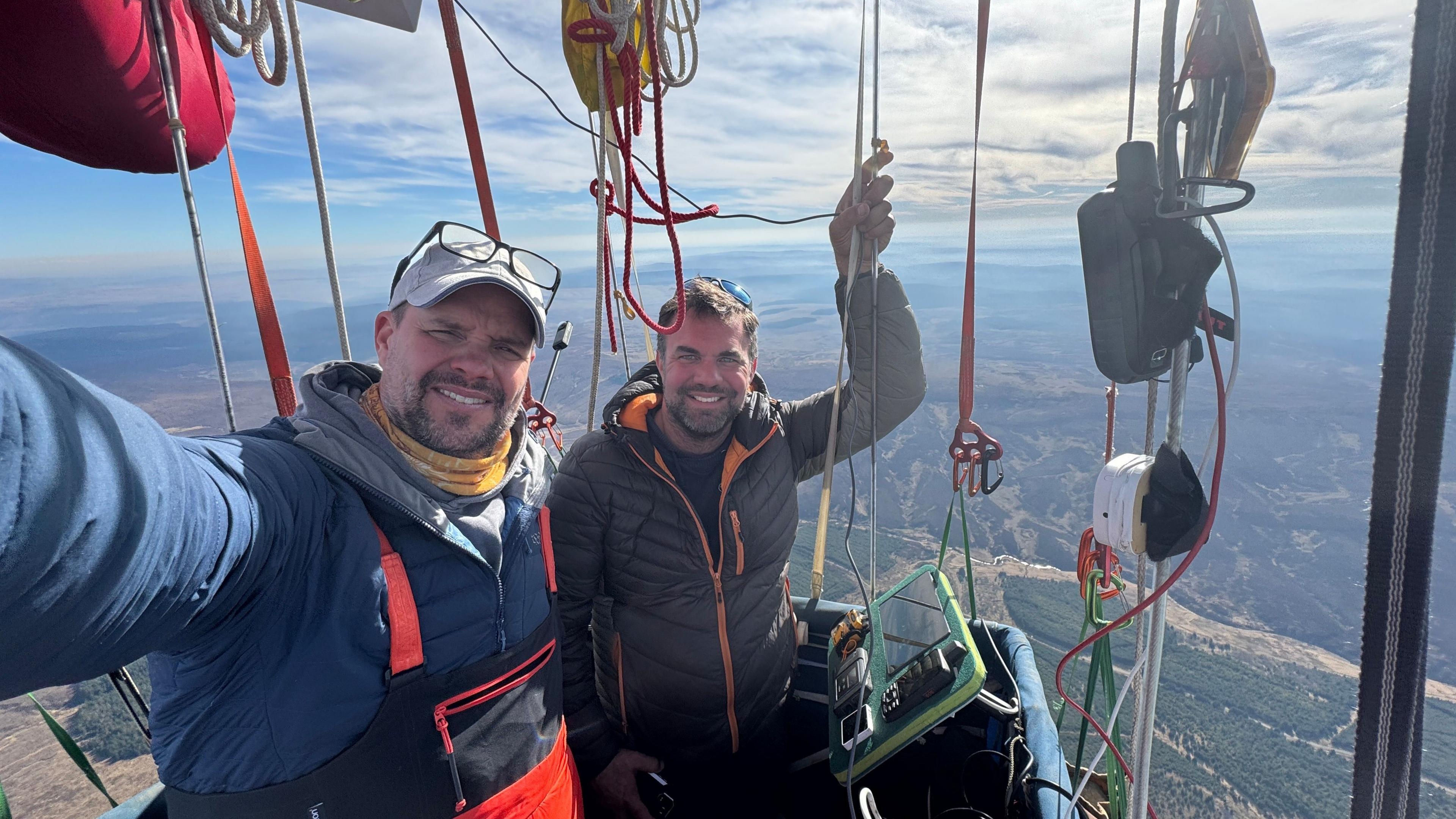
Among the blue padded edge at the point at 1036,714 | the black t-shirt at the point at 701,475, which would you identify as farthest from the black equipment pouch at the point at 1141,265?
the black t-shirt at the point at 701,475

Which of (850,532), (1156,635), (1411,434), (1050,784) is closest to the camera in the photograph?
(1411,434)

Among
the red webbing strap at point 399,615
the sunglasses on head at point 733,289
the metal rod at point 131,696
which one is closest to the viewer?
the red webbing strap at point 399,615

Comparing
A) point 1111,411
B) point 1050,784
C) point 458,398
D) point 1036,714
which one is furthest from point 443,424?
point 1111,411

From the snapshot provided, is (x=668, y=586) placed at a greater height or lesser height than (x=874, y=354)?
lesser

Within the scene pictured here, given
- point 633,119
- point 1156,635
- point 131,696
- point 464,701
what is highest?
point 633,119

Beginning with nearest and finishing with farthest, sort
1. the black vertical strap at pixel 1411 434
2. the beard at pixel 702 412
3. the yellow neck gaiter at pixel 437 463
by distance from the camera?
the black vertical strap at pixel 1411 434 < the yellow neck gaiter at pixel 437 463 < the beard at pixel 702 412

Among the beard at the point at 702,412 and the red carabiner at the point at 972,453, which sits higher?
the beard at the point at 702,412

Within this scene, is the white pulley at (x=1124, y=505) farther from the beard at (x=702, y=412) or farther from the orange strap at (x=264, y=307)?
the orange strap at (x=264, y=307)

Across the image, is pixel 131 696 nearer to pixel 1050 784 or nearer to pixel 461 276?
pixel 461 276
